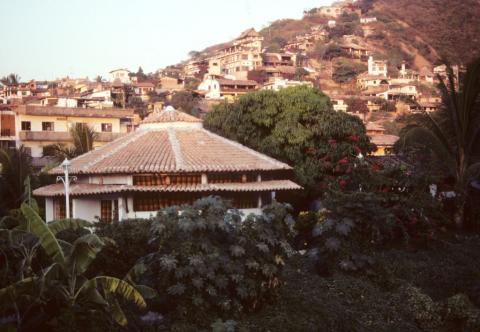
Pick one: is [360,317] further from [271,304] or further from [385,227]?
[385,227]

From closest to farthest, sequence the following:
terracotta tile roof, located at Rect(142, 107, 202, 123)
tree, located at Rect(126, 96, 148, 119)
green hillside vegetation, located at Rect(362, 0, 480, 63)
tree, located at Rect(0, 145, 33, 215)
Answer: terracotta tile roof, located at Rect(142, 107, 202, 123) → tree, located at Rect(0, 145, 33, 215) → tree, located at Rect(126, 96, 148, 119) → green hillside vegetation, located at Rect(362, 0, 480, 63)

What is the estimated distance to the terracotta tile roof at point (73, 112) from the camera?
149 feet

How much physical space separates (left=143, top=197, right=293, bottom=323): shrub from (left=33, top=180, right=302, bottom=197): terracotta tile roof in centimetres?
894

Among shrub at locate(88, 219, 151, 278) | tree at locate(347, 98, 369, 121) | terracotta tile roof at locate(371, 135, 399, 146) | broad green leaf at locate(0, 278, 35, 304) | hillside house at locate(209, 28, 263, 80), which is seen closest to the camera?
broad green leaf at locate(0, 278, 35, 304)

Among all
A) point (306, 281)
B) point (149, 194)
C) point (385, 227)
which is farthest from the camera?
point (149, 194)

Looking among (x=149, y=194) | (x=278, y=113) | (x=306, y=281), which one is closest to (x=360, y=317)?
(x=306, y=281)

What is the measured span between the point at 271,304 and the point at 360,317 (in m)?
1.96

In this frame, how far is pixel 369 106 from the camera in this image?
92.8m

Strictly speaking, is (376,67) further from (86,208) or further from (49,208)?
(86,208)

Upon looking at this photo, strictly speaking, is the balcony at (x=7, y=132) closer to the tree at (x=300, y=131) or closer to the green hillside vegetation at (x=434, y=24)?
the tree at (x=300, y=131)

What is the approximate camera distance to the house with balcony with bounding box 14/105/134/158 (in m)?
45.4

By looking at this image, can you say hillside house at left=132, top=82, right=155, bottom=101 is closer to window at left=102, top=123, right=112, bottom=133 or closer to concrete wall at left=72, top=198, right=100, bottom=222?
window at left=102, top=123, right=112, bottom=133

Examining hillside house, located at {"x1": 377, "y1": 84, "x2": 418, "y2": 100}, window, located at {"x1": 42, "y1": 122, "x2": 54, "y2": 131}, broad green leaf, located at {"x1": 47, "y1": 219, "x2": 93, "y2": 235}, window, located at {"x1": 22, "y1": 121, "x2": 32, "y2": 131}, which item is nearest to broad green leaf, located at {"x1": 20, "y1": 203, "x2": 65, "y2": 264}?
broad green leaf, located at {"x1": 47, "y1": 219, "x2": 93, "y2": 235}

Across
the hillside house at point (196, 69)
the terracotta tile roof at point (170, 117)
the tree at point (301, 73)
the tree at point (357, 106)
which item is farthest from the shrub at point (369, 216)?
the hillside house at point (196, 69)
